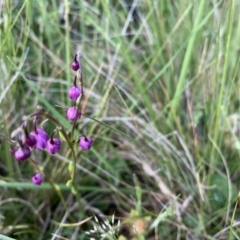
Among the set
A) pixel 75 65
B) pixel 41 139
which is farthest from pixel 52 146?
pixel 75 65

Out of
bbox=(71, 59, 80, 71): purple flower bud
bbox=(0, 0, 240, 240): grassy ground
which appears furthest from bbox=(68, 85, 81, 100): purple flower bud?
bbox=(0, 0, 240, 240): grassy ground

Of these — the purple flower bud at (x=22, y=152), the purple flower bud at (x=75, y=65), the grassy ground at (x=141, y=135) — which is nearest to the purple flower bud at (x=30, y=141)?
the purple flower bud at (x=22, y=152)

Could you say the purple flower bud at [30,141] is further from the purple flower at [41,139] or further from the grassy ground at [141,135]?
the grassy ground at [141,135]

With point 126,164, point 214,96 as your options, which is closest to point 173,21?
point 214,96

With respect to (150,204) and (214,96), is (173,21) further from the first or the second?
(150,204)

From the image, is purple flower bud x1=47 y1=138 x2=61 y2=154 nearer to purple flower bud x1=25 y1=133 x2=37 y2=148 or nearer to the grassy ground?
purple flower bud x1=25 y1=133 x2=37 y2=148

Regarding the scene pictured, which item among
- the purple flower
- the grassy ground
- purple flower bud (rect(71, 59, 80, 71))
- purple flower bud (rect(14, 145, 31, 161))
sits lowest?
the grassy ground

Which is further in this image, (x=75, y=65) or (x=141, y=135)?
(x=141, y=135)

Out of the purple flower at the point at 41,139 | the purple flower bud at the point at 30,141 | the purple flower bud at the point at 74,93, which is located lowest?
the purple flower at the point at 41,139

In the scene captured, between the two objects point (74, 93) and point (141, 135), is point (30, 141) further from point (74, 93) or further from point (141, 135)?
point (141, 135)
